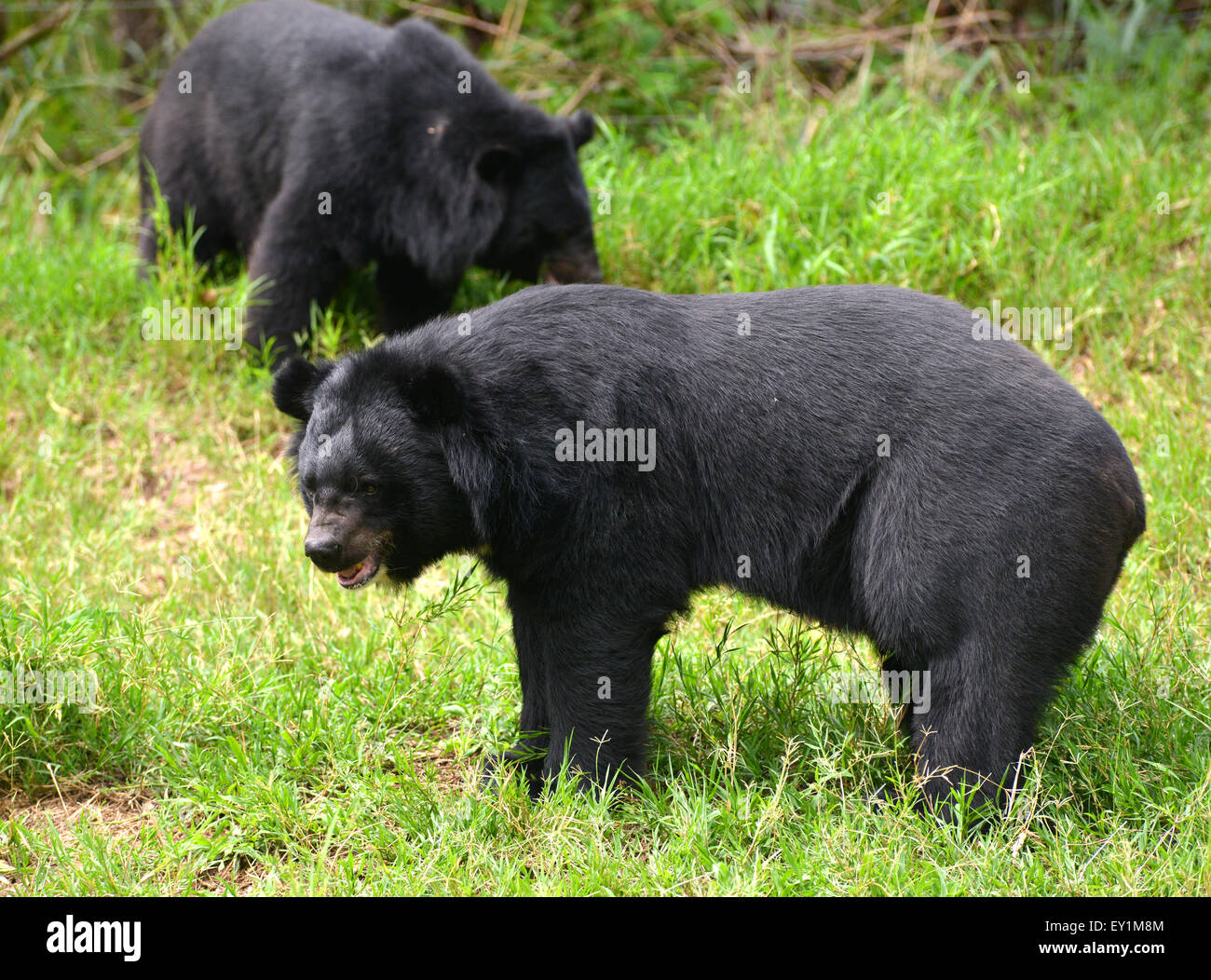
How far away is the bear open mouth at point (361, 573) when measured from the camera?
3.68m

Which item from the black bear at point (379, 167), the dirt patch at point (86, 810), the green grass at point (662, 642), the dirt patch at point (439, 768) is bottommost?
the dirt patch at point (86, 810)

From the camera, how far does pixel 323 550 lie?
139 inches

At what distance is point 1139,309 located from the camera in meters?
6.54

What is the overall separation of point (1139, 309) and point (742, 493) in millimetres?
3685

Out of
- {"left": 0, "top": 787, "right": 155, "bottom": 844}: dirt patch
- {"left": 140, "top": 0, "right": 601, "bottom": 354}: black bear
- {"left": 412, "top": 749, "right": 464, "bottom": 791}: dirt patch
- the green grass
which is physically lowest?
{"left": 0, "top": 787, "right": 155, "bottom": 844}: dirt patch

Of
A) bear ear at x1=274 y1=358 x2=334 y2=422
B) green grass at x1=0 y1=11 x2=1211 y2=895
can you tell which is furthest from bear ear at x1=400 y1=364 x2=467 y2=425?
green grass at x1=0 y1=11 x2=1211 y2=895

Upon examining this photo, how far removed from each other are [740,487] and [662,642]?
117 centimetres

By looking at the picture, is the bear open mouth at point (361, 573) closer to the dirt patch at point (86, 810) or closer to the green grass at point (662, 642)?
the green grass at point (662, 642)

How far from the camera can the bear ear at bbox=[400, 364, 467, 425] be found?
11.7 ft

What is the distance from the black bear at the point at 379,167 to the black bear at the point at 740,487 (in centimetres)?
278

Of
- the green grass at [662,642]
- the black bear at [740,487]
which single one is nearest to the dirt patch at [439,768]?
the green grass at [662,642]

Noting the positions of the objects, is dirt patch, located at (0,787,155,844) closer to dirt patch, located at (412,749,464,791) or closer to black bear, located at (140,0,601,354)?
dirt patch, located at (412,749,464,791)

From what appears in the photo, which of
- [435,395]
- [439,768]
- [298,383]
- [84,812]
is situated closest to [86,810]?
[84,812]

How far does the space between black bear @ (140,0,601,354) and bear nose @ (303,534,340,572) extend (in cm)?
324
